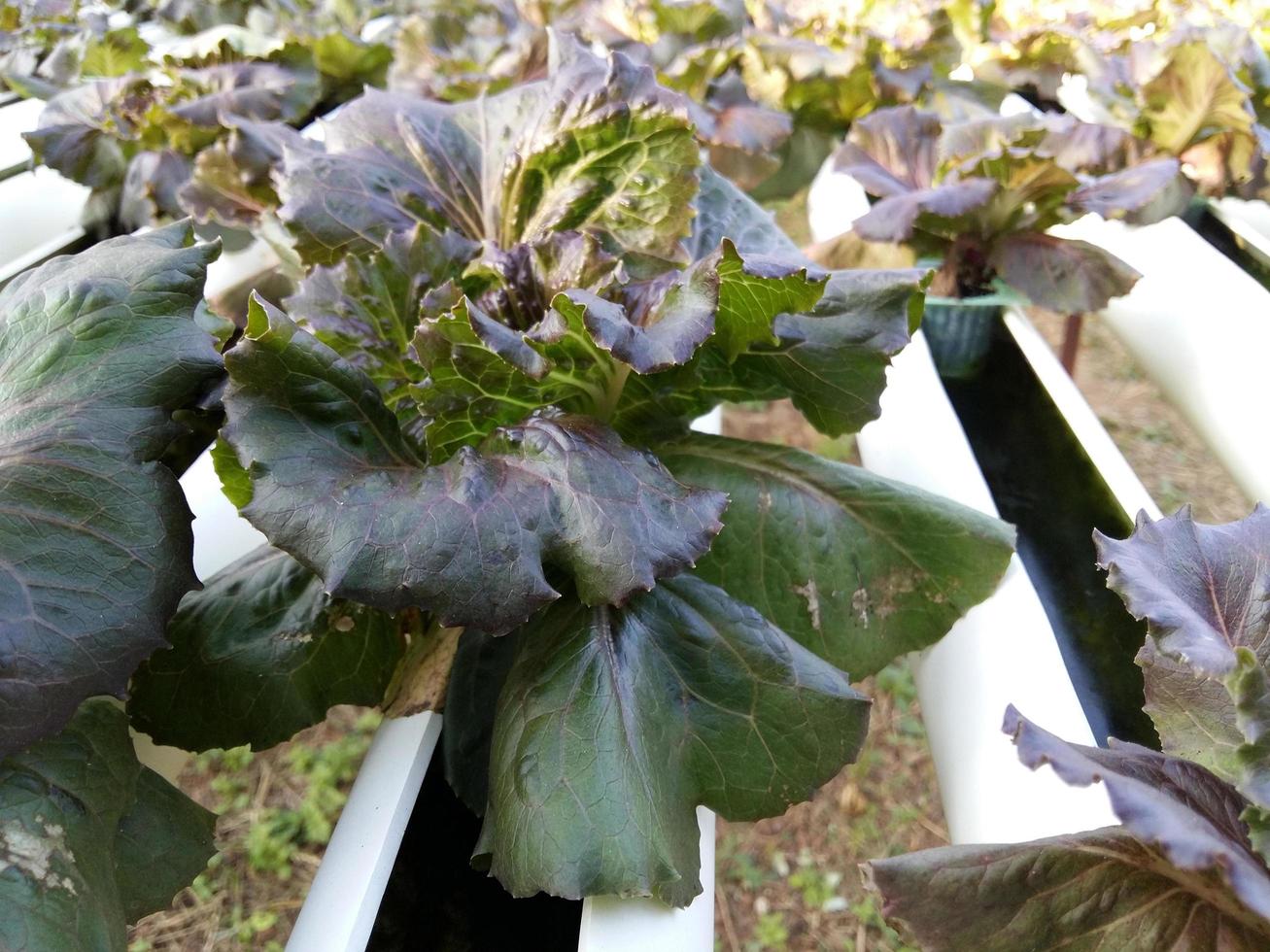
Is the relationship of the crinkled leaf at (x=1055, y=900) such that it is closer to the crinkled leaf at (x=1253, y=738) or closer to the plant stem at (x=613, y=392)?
the crinkled leaf at (x=1253, y=738)

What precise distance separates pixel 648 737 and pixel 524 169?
75 centimetres

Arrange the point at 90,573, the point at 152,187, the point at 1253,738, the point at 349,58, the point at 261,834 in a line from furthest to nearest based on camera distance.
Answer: the point at 349,58
the point at 152,187
the point at 261,834
the point at 90,573
the point at 1253,738

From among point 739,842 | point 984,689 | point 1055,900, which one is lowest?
point 739,842

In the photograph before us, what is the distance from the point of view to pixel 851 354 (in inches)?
45.8

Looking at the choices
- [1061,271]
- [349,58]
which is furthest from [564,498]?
[349,58]

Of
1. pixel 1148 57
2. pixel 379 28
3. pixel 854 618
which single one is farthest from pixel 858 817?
pixel 379 28

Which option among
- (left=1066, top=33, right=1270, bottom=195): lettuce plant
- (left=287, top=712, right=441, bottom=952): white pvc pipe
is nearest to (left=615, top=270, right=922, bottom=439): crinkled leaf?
(left=287, top=712, right=441, bottom=952): white pvc pipe

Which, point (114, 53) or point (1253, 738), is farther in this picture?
point (114, 53)

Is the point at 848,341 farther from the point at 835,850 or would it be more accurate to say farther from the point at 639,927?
the point at 835,850

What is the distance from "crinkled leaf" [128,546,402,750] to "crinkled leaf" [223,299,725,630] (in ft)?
0.85

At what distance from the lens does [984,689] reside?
1173 millimetres

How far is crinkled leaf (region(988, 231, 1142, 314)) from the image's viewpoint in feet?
5.92

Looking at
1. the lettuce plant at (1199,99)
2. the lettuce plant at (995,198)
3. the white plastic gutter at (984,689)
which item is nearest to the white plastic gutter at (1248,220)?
the lettuce plant at (1199,99)

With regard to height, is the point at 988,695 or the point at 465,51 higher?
the point at 465,51
